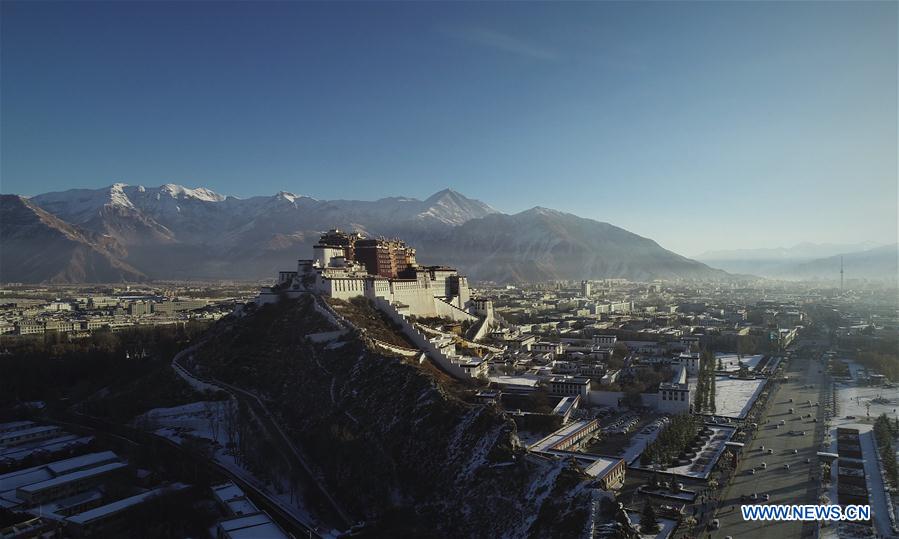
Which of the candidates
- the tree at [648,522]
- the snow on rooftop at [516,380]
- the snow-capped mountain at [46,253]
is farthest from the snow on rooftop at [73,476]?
the snow-capped mountain at [46,253]

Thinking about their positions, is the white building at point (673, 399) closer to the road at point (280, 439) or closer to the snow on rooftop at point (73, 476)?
the road at point (280, 439)

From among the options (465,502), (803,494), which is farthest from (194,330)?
(803,494)

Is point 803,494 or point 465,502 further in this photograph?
point 803,494

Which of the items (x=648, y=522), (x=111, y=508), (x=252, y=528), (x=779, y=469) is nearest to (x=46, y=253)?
(x=111, y=508)

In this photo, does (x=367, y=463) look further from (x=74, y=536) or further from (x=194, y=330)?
(x=194, y=330)

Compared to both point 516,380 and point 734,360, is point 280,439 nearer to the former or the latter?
point 516,380

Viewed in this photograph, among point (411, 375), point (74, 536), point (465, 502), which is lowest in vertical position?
point (74, 536)
